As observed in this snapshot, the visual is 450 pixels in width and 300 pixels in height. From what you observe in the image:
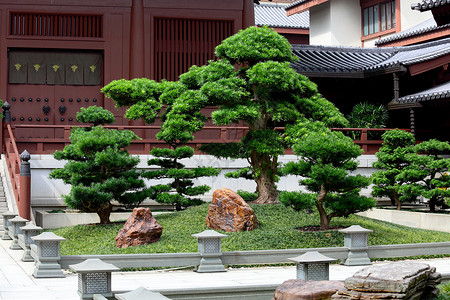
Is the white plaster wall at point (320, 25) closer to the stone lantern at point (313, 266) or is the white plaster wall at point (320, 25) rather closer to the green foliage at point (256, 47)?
the green foliage at point (256, 47)

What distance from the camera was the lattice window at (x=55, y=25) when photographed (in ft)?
86.6

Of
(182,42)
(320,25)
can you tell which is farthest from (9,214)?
(320,25)

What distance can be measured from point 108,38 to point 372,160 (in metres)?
11.0

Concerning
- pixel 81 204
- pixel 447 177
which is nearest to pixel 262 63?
pixel 81 204

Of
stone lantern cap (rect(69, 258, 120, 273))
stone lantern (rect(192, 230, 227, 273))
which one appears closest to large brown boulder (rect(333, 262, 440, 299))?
stone lantern cap (rect(69, 258, 120, 273))

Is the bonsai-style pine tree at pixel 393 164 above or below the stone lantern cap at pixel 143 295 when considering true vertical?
above

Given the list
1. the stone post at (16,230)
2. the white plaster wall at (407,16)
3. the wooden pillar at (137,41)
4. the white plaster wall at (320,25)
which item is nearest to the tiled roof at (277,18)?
the white plaster wall at (320,25)

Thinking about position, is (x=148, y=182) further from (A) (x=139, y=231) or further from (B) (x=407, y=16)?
(B) (x=407, y=16)

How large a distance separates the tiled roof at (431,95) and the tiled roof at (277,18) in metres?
18.7

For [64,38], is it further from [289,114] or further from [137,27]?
[289,114]

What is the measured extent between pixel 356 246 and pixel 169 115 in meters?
6.64

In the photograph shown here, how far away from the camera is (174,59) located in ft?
90.0

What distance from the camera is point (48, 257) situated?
13.8 m

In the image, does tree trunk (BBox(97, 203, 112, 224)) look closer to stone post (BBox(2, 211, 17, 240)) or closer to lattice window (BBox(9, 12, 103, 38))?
stone post (BBox(2, 211, 17, 240))
